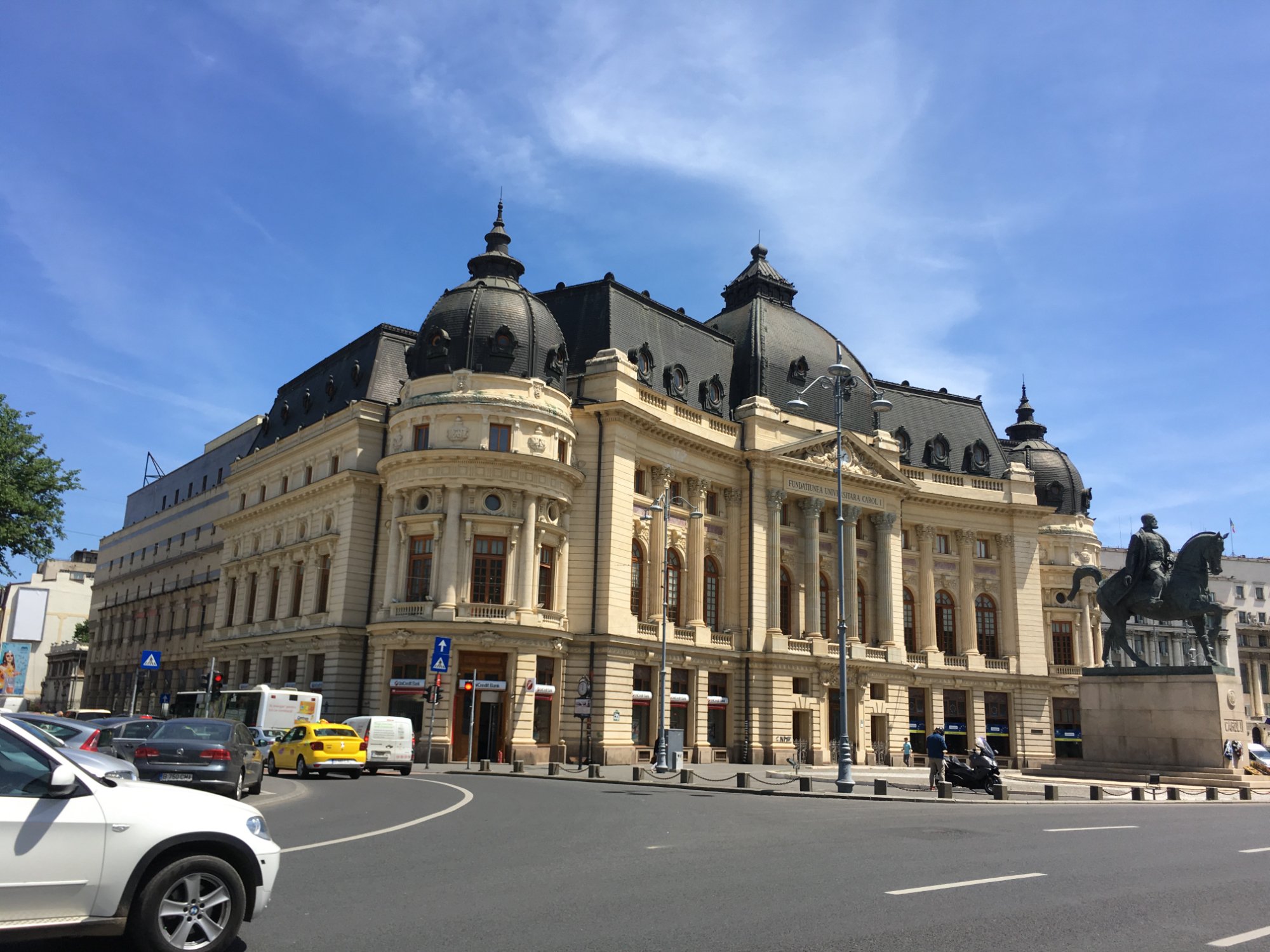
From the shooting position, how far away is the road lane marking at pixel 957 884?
10836 mm

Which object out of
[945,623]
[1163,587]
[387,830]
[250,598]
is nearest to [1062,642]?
[945,623]

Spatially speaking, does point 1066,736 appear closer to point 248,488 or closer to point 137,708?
point 248,488

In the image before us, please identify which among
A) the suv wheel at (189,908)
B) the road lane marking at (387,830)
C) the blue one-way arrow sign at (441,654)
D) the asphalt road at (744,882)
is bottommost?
the road lane marking at (387,830)

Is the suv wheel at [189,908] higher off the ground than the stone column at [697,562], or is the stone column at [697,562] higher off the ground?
the stone column at [697,562]

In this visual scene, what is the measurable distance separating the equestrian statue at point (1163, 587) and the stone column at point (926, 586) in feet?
61.4

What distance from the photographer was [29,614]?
48.7 metres

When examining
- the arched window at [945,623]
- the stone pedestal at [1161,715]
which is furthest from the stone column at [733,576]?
the stone pedestal at [1161,715]

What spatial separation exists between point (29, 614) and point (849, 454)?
43.7 metres

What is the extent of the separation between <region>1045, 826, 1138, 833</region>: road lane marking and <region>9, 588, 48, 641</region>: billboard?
4562 cm

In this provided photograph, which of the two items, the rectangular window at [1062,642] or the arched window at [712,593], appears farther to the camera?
the rectangular window at [1062,642]

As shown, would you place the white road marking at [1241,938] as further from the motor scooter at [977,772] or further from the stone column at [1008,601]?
the stone column at [1008,601]

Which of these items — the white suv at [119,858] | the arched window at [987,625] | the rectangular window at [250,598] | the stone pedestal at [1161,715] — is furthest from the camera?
the arched window at [987,625]

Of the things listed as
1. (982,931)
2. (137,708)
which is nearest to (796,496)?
(982,931)

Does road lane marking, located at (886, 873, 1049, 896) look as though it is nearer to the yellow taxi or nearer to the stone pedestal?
the yellow taxi
